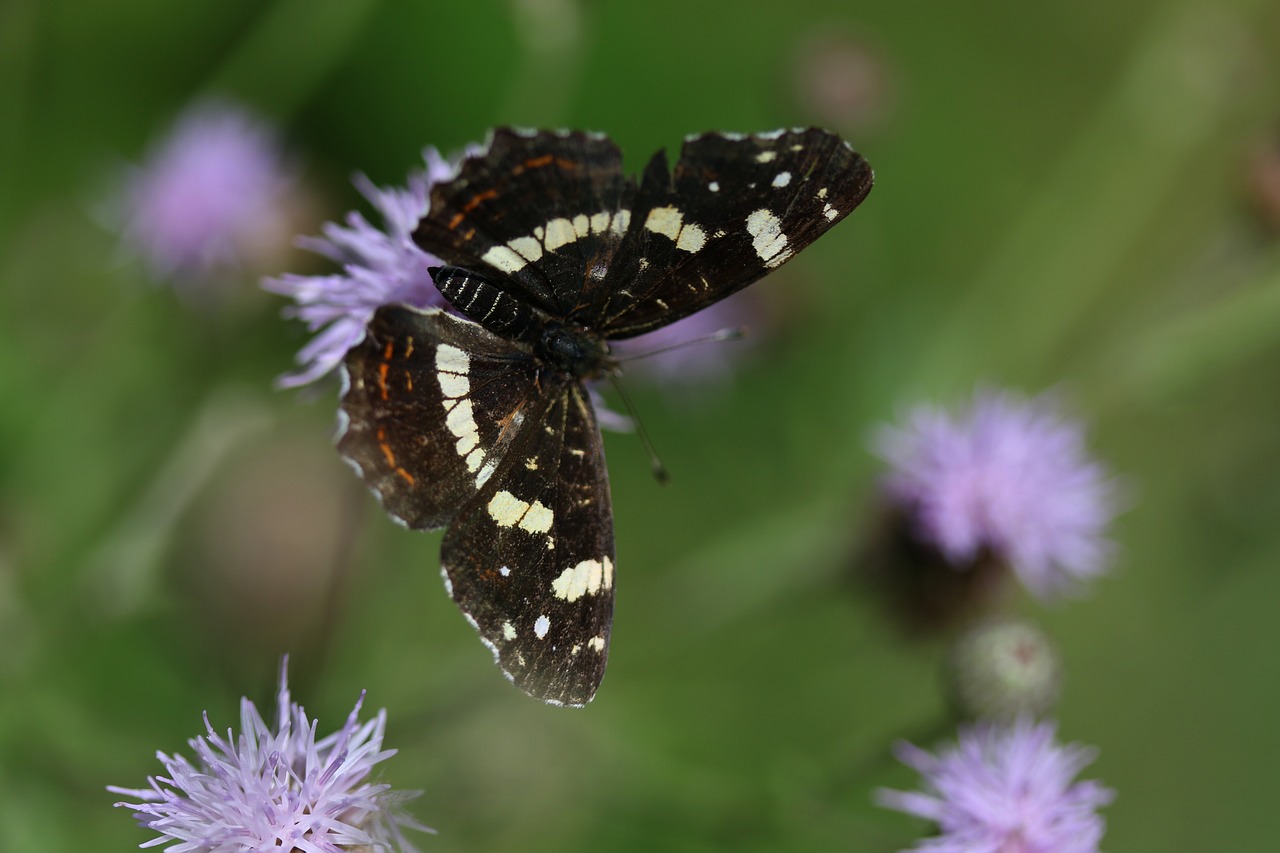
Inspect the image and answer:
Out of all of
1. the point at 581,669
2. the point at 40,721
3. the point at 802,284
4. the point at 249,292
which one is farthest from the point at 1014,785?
the point at 249,292

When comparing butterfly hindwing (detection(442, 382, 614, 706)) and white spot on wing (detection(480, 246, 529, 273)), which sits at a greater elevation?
white spot on wing (detection(480, 246, 529, 273))

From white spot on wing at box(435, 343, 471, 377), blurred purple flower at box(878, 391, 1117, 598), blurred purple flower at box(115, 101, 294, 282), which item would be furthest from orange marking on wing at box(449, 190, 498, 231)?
blurred purple flower at box(115, 101, 294, 282)


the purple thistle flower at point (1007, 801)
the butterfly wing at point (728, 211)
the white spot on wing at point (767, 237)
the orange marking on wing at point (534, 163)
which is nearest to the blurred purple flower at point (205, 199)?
the orange marking on wing at point (534, 163)

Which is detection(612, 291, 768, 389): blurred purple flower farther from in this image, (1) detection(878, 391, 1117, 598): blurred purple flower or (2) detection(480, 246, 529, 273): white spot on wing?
(2) detection(480, 246, 529, 273): white spot on wing

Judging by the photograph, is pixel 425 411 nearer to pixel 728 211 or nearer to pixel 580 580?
pixel 580 580

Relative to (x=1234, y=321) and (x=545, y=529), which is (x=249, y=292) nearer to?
(x=545, y=529)

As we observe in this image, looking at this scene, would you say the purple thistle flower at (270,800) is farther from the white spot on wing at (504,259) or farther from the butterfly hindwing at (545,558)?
the white spot on wing at (504,259)
